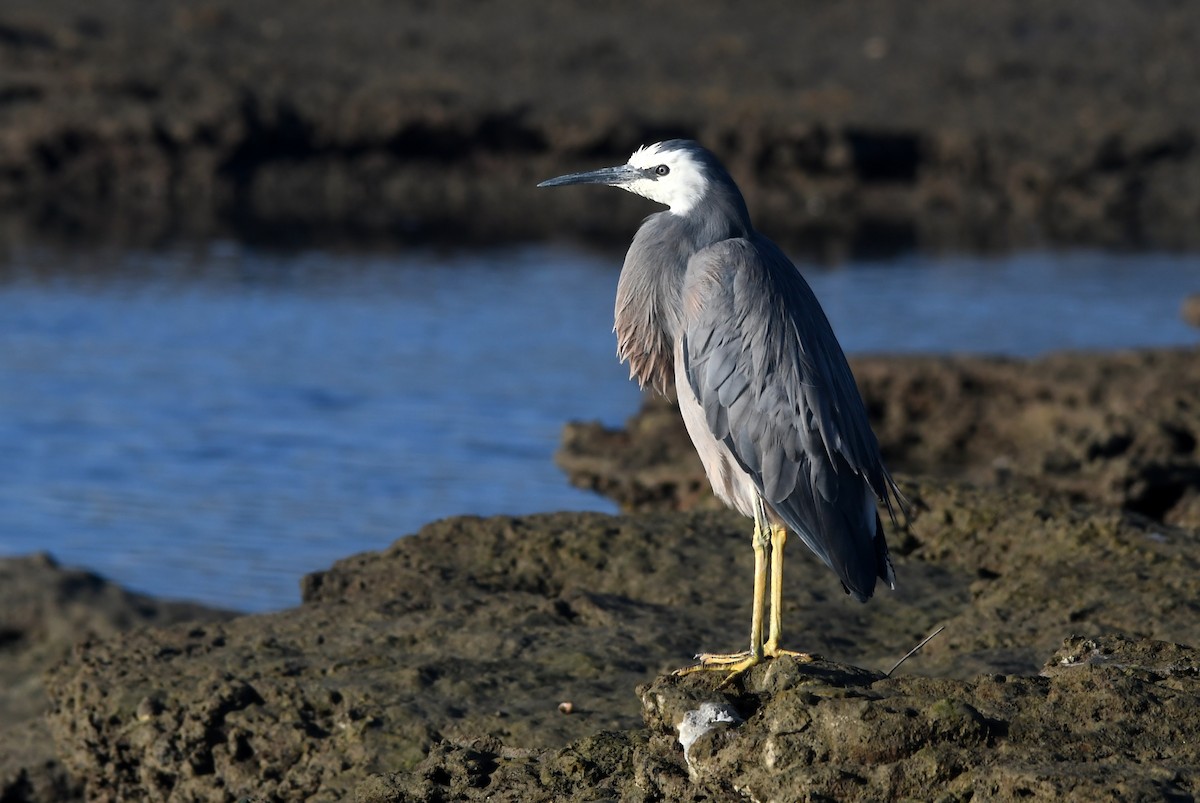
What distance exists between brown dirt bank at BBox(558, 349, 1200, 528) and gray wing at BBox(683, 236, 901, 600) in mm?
2715

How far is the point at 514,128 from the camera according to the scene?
23.9m

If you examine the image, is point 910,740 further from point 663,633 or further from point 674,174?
point 674,174

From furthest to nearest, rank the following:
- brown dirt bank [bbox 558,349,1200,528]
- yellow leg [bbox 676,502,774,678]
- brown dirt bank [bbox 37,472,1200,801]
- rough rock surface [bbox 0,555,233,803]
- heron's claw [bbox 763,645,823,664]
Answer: brown dirt bank [bbox 558,349,1200,528], rough rock surface [bbox 0,555,233,803], yellow leg [bbox 676,502,774,678], heron's claw [bbox 763,645,823,664], brown dirt bank [bbox 37,472,1200,801]

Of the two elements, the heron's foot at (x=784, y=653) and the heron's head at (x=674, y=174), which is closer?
the heron's foot at (x=784, y=653)

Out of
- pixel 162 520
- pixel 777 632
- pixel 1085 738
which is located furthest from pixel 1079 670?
pixel 162 520

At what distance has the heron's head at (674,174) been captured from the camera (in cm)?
502

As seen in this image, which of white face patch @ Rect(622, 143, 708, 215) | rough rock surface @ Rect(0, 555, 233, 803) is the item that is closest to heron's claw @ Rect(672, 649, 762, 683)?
white face patch @ Rect(622, 143, 708, 215)

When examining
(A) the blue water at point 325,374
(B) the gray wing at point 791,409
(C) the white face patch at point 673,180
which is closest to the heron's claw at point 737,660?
(B) the gray wing at point 791,409

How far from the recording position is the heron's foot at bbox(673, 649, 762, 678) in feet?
13.5

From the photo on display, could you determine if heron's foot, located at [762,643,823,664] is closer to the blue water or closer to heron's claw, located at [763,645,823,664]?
heron's claw, located at [763,645,823,664]

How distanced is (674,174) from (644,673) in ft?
4.56

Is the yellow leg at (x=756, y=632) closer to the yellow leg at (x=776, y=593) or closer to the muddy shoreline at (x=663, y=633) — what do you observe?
the yellow leg at (x=776, y=593)

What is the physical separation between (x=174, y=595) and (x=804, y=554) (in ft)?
12.5

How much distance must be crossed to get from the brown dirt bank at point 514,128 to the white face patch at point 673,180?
54.6 ft
